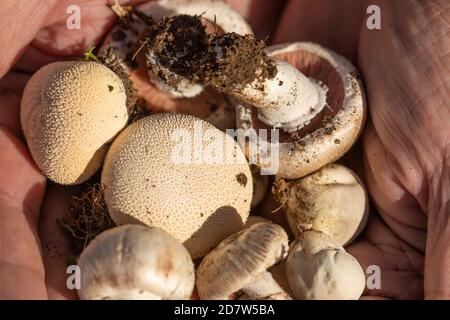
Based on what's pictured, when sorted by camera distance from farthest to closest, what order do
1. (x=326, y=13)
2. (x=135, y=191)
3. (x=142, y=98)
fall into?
(x=326, y=13), (x=142, y=98), (x=135, y=191)

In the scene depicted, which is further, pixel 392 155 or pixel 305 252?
pixel 392 155

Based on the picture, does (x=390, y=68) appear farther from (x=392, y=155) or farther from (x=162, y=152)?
(x=162, y=152)

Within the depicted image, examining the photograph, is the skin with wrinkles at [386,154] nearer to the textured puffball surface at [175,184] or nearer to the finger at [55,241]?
the finger at [55,241]

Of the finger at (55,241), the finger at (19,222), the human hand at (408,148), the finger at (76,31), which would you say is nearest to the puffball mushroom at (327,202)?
the human hand at (408,148)

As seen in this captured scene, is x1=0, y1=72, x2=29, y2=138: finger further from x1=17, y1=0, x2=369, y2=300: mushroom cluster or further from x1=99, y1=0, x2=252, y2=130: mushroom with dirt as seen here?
x1=99, y1=0, x2=252, y2=130: mushroom with dirt

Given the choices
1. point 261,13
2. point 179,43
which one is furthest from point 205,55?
point 261,13

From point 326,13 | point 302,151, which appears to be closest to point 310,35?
point 326,13
